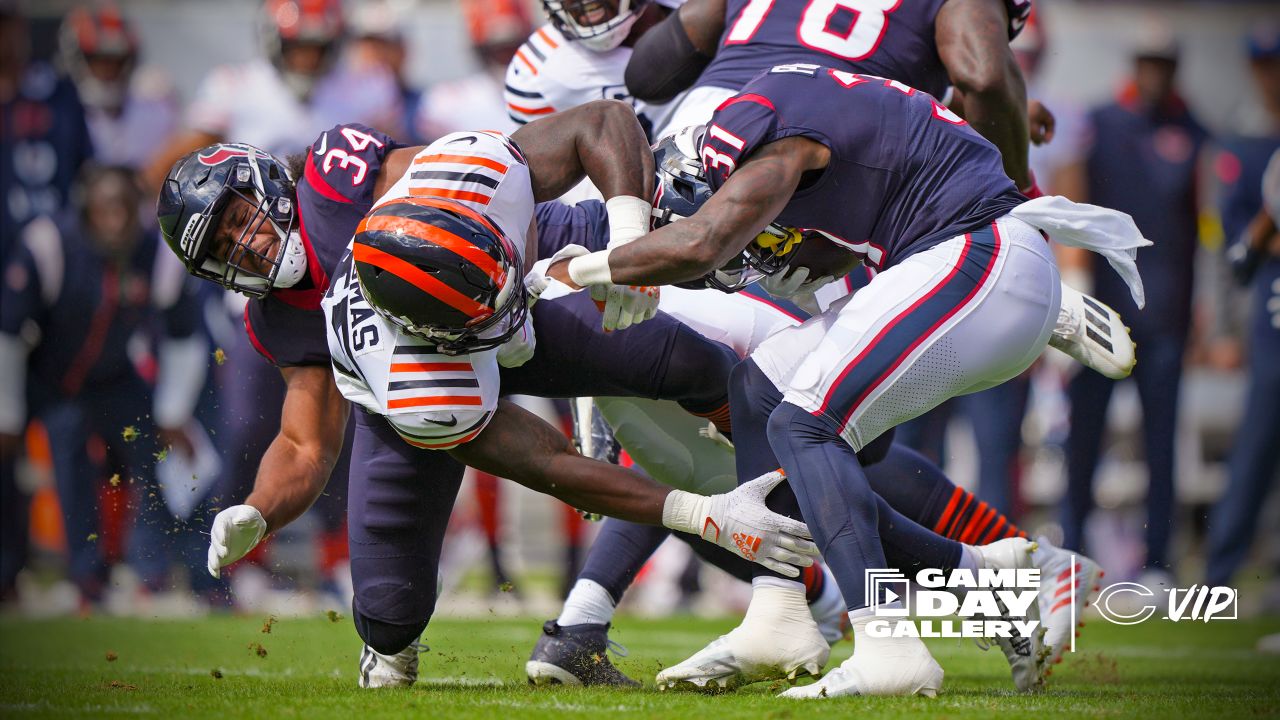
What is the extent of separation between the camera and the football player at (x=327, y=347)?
12.9 feet

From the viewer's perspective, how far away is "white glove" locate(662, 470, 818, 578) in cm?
→ 357

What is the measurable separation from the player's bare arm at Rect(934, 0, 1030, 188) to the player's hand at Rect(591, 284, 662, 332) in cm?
124

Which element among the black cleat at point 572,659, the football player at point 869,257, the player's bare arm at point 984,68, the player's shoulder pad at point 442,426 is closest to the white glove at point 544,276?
the football player at point 869,257

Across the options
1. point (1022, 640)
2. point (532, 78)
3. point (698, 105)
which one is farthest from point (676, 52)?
point (1022, 640)

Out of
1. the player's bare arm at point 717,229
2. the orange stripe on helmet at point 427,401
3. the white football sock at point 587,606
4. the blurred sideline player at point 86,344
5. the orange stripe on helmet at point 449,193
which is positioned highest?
the player's bare arm at point 717,229

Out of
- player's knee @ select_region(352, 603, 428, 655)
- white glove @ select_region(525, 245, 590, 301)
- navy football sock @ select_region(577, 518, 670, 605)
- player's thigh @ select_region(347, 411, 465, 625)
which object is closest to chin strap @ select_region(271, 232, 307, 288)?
player's thigh @ select_region(347, 411, 465, 625)

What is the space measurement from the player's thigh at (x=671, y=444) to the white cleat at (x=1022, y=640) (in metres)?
0.88

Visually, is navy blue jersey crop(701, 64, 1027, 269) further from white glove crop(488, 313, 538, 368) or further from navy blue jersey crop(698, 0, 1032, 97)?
white glove crop(488, 313, 538, 368)

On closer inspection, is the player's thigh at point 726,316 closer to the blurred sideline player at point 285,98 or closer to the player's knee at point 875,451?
the player's knee at point 875,451

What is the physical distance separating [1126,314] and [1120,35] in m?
5.71

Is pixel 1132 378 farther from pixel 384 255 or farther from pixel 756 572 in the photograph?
pixel 384 255

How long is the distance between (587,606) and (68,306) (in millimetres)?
4346

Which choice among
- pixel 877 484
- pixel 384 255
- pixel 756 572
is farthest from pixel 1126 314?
pixel 384 255

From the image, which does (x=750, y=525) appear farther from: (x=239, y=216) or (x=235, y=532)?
(x=239, y=216)
